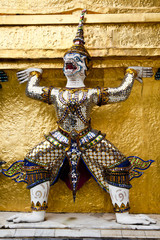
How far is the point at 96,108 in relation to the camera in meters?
3.05

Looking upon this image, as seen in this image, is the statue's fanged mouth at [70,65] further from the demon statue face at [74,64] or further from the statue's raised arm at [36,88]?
the statue's raised arm at [36,88]

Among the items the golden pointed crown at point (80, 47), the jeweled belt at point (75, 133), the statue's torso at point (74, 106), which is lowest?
the jeweled belt at point (75, 133)

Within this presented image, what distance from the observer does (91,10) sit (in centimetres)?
319

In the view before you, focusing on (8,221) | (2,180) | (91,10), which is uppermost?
(91,10)

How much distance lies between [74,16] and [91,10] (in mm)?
248

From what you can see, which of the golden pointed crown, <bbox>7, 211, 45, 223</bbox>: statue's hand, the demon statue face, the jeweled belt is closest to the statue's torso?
the jeweled belt

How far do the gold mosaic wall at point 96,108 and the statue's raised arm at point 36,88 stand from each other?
0.44 feet

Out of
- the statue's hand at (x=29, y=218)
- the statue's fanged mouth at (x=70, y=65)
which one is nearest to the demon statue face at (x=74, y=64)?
the statue's fanged mouth at (x=70, y=65)

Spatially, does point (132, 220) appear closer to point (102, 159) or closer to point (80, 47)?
point (102, 159)

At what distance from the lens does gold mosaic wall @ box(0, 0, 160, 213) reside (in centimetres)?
293

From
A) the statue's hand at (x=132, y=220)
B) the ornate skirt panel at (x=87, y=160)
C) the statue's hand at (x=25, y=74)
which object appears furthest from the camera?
the statue's hand at (x=25, y=74)

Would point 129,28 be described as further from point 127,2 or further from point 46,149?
point 46,149

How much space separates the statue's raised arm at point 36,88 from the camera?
8.91 ft

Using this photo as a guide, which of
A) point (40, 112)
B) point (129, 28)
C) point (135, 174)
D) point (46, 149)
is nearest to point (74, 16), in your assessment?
point (129, 28)
